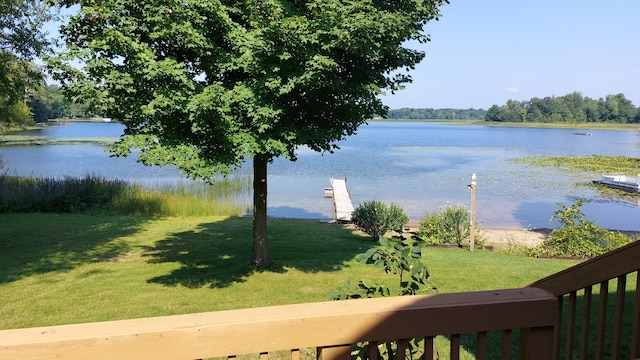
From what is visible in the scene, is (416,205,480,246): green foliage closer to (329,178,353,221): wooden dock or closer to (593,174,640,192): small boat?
(329,178,353,221): wooden dock

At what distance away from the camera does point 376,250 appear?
7.93 ft

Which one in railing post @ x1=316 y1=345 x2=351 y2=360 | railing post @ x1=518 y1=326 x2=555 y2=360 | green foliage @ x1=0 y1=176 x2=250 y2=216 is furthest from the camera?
green foliage @ x1=0 y1=176 x2=250 y2=216

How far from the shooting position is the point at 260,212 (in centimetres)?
802

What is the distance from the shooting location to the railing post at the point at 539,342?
1.55 m

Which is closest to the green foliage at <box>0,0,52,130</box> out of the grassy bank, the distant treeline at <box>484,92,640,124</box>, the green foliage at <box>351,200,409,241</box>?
the green foliage at <box>351,200,409,241</box>

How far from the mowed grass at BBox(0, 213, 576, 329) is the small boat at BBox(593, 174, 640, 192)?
20600 mm

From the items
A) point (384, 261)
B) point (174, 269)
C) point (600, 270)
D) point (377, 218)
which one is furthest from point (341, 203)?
point (600, 270)

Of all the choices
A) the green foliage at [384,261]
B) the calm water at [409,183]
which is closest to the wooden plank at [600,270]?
the green foliage at [384,261]

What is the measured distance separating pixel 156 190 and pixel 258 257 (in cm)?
1077

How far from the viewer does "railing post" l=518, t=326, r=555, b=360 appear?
1.55 meters

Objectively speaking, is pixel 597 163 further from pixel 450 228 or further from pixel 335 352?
pixel 335 352

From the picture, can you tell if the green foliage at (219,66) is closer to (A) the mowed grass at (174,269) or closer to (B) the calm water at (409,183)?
(A) the mowed grass at (174,269)

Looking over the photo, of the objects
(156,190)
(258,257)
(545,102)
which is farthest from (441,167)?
(545,102)

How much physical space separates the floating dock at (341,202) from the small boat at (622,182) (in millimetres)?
17115
